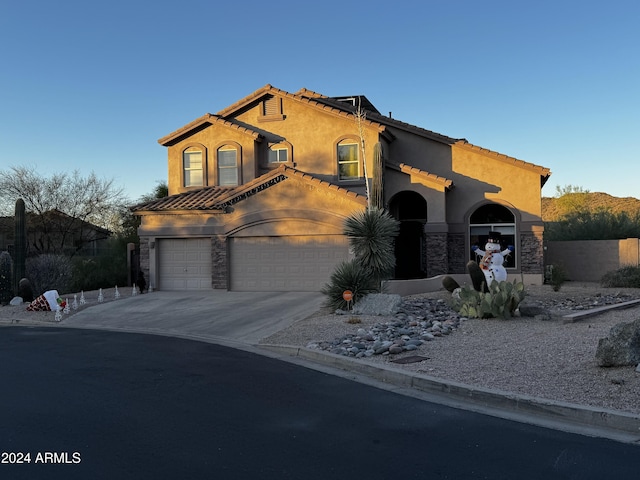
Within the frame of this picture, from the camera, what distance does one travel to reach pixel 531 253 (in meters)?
23.2

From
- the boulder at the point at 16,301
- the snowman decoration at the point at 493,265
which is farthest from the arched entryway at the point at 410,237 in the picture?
the boulder at the point at 16,301

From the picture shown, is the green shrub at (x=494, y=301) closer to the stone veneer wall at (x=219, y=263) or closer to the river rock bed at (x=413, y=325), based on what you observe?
the river rock bed at (x=413, y=325)

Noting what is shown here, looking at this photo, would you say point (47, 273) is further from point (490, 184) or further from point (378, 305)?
point (490, 184)

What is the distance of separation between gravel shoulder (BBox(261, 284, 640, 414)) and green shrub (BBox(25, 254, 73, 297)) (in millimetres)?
12689

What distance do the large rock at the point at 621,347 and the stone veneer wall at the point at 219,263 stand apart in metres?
16.3

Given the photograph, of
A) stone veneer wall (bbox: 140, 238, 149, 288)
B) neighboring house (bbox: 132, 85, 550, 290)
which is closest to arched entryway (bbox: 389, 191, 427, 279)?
neighboring house (bbox: 132, 85, 550, 290)

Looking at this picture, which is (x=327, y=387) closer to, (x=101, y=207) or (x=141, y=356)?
(x=141, y=356)

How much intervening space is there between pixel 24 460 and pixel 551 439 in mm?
5239

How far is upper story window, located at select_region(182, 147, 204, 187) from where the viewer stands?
84.8 ft

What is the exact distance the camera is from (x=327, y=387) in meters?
8.46

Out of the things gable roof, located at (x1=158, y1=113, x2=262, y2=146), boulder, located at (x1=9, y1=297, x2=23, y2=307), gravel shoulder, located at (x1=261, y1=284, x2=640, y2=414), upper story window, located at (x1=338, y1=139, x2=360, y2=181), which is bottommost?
gravel shoulder, located at (x1=261, y1=284, x2=640, y2=414)

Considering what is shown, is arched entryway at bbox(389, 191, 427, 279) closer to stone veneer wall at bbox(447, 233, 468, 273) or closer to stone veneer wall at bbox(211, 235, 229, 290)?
stone veneer wall at bbox(447, 233, 468, 273)

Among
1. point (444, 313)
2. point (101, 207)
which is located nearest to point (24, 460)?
point (444, 313)

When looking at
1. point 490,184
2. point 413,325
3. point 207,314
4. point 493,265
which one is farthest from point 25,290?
point 490,184
